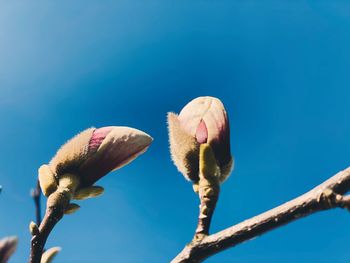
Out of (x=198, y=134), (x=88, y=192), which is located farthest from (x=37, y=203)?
(x=198, y=134)

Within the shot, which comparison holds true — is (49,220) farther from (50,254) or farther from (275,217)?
(275,217)

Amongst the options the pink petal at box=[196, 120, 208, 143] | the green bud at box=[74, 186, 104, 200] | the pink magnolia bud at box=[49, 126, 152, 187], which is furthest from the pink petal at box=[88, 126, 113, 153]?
the pink petal at box=[196, 120, 208, 143]

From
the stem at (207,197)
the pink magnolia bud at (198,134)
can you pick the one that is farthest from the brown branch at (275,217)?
the pink magnolia bud at (198,134)

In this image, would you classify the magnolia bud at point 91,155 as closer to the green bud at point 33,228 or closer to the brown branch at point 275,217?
Result: the green bud at point 33,228

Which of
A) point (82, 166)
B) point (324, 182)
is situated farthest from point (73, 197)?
point (324, 182)

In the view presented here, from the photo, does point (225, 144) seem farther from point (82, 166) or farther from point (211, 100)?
point (82, 166)

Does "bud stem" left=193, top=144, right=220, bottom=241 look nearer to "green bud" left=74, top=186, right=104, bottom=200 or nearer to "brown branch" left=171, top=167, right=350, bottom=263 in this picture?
"brown branch" left=171, top=167, right=350, bottom=263
